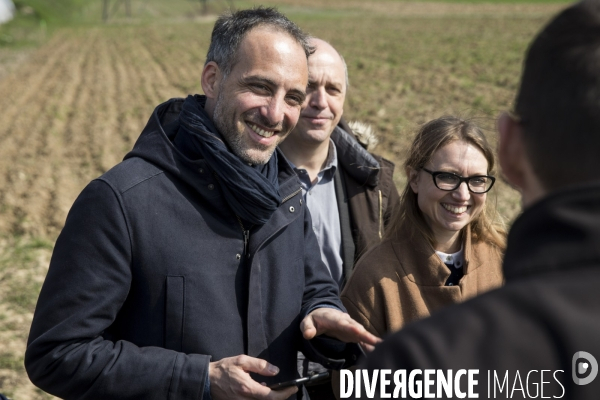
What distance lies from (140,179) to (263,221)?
0.42 m

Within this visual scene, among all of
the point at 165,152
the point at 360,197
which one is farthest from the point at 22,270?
the point at 165,152

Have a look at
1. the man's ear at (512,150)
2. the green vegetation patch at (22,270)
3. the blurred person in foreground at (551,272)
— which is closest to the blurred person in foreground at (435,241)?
the man's ear at (512,150)

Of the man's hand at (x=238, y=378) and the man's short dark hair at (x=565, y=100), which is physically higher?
the man's short dark hair at (x=565, y=100)

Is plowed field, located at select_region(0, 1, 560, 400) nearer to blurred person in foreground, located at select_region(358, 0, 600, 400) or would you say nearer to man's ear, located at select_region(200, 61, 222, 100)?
man's ear, located at select_region(200, 61, 222, 100)

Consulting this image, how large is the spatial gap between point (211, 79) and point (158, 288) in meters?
0.78

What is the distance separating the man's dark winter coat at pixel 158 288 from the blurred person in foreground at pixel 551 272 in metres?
1.25

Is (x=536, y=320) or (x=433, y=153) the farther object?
(x=433, y=153)

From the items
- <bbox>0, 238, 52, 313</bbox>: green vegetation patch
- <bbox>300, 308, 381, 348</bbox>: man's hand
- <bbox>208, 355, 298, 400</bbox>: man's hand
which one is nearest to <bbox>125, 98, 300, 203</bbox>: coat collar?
<bbox>300, 308, 381, 348</bbox>: man's hand

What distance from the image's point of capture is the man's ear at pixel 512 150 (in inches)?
46.1

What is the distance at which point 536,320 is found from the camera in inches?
37.5

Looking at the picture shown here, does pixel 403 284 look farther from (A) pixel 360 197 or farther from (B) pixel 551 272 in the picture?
(B) pixel 551 272

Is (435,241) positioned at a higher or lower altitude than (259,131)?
lower

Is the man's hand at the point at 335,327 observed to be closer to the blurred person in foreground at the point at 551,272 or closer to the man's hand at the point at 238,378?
the man's hand at the point at 238,378

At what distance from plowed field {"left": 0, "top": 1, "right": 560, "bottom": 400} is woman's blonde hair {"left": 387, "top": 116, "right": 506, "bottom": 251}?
17cm
